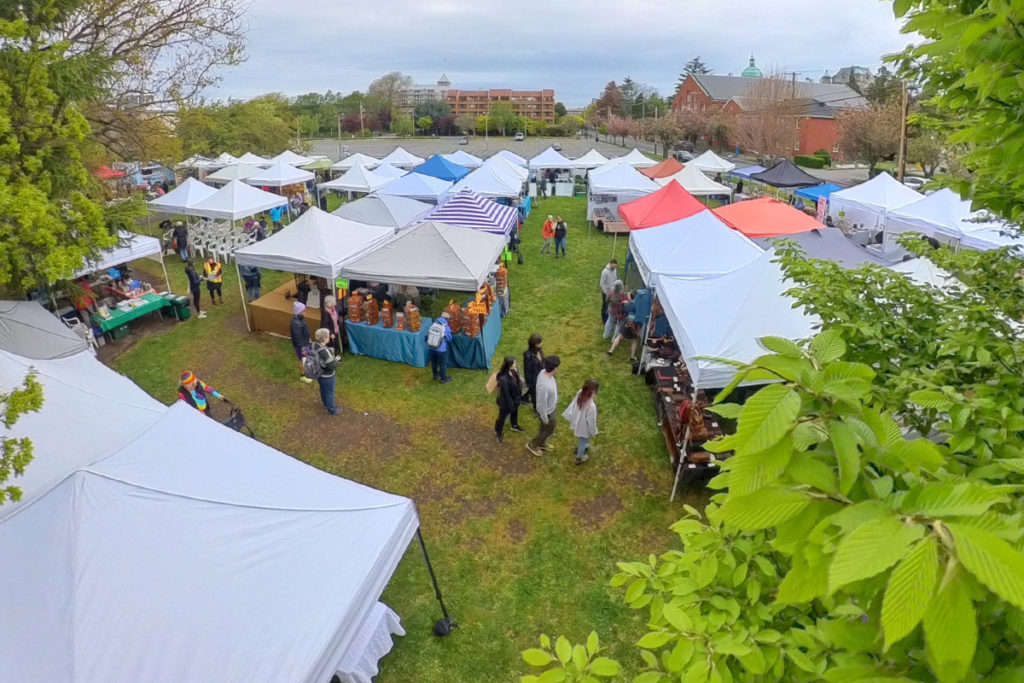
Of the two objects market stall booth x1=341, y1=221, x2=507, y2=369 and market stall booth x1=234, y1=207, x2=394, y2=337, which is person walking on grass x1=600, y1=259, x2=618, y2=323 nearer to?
market stall booth x1=341, y1=221, x2=507, y2=369

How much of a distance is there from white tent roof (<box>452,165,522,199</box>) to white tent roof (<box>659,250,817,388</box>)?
12.0 metres

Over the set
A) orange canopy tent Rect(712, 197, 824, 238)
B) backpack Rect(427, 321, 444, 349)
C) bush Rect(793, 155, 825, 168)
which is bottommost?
backpack Rect(427, 321, 444, 349)

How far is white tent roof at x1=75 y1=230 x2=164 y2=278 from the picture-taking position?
388 inches

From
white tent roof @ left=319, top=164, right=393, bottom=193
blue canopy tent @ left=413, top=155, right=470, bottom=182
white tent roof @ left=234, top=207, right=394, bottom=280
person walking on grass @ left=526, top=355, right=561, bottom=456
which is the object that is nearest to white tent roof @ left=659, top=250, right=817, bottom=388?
person walking on grass @ left=526, top=355, right=561, bottom=456

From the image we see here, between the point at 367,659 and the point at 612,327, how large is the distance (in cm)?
748

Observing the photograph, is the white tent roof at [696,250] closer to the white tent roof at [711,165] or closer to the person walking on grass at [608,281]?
the person walking on grass at [608,281]

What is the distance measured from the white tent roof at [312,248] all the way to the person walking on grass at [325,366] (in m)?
1.94

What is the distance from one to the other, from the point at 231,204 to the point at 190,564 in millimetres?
13478

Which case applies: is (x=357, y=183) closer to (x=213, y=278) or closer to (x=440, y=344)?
(x=213, y=278)

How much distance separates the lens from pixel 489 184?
18.6 m

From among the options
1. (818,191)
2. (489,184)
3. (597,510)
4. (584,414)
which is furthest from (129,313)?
(818,191)

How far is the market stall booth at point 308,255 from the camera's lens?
967 centimetres

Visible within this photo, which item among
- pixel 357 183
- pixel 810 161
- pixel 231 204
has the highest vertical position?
pixel 810 161

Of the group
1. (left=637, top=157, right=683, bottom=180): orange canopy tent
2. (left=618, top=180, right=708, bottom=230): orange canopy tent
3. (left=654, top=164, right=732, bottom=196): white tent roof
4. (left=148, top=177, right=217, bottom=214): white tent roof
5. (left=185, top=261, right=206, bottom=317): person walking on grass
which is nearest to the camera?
(left=185, top=261, right=206, bottom=317): person walking on grass
